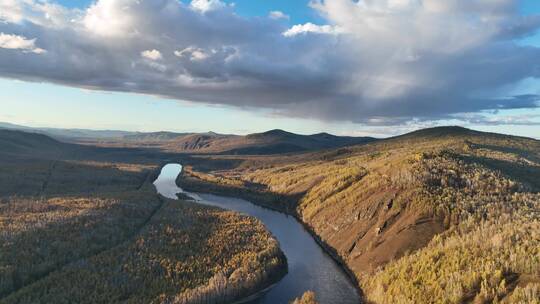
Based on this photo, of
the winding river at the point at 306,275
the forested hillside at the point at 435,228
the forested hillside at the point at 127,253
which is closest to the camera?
the forested hillside at the point at 435,228

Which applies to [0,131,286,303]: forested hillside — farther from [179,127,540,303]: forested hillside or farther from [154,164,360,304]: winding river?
[179,127,540,303]: forested hillside

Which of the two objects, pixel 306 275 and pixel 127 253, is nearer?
pixel 306 275

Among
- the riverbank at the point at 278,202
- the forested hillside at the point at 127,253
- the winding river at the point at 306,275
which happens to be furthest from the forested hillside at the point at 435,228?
the forested hillside at the point at 127,253

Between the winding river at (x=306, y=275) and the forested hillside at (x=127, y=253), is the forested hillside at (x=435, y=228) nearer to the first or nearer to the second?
the winding river at (x=306, y=275)

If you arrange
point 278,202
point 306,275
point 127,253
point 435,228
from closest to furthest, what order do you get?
point 306,275 < point 127,253 < point 435,228 < point 278,202

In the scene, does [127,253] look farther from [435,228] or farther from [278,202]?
[278,202]

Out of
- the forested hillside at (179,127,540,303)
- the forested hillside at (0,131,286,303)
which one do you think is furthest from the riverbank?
the forested hillside at (0,131,286,303)

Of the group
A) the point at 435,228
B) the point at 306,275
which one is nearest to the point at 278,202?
the point at 306,275

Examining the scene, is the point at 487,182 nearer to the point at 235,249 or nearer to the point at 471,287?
the point at 471,287
